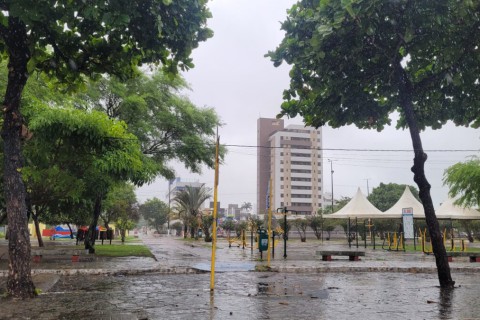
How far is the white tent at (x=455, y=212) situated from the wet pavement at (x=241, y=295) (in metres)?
16.1

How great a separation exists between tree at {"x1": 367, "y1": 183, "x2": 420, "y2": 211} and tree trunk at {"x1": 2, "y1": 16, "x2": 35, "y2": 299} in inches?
3133

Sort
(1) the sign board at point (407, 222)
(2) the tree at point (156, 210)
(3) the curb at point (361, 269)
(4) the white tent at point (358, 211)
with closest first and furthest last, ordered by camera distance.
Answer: (3) the curb at point (361, 269), (1) the sign board at point (407, 222), (4) the white tent at point (358, 211), (2) the tree at point (156, 210)

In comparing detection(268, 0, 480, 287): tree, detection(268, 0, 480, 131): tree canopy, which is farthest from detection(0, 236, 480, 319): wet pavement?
detection(268, 0, 480, 131): tree canopy

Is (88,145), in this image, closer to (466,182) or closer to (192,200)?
(466,182)

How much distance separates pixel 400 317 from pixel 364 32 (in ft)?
18.1

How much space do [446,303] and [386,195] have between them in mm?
81296

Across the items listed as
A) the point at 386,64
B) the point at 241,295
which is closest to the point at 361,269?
the point at 241,295

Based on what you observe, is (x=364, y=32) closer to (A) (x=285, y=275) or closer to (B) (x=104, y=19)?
(B) (x=104, y=19)

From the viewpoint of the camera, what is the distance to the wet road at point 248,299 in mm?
8031

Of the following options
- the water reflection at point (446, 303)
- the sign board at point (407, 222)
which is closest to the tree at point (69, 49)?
the water reflection at point (446, 303)

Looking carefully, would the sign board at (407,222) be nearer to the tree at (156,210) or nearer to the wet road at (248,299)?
the wet road at (248,299)

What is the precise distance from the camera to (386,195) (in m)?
87.2

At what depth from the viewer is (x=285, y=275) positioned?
15.0 m

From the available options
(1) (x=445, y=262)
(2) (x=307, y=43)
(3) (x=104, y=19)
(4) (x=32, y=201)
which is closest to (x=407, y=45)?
(2) (x=307, y=43)
